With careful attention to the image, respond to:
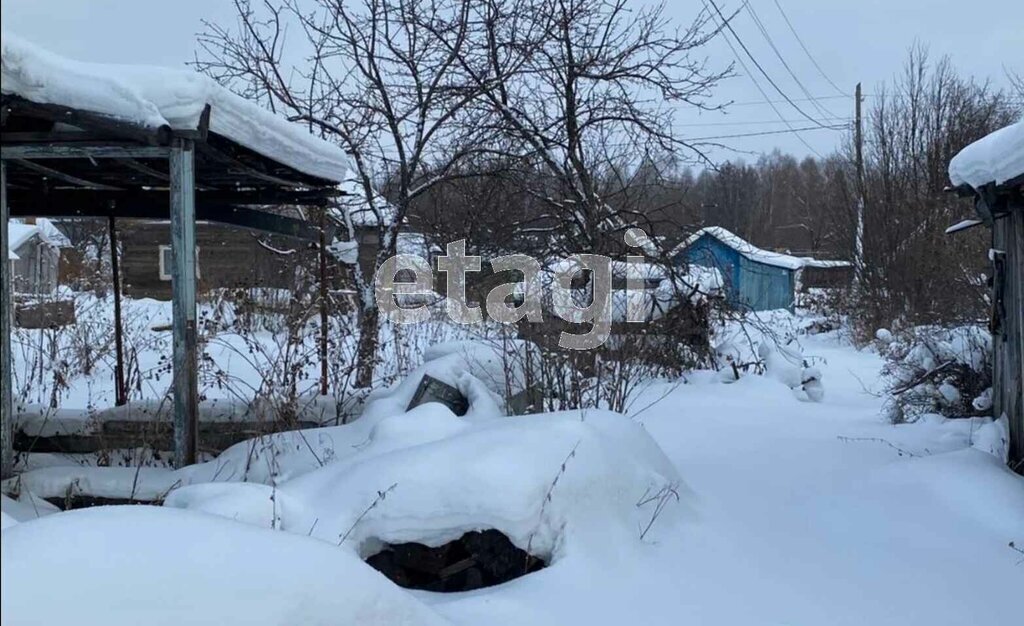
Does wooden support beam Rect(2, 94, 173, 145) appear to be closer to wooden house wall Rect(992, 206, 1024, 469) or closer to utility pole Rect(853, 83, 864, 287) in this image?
wooden house wall Rect(992, 206, 1024, 469)

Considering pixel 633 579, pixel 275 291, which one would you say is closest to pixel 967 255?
pixel 275 291

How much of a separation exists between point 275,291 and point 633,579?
32.7 ft

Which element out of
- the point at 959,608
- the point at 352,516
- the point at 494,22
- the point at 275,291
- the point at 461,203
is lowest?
the point at 959,608

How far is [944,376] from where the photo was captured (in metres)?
8.69

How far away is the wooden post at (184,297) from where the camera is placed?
4605mm

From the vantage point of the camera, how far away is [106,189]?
280 inches

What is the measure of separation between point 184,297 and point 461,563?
7.03 ft

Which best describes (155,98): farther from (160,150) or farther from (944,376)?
(944,376)

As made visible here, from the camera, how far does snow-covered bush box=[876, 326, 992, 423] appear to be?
328 inches

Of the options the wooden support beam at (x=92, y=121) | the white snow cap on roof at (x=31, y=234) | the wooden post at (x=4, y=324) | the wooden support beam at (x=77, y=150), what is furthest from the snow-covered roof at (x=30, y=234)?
the wooden post at (x=4, y=324)

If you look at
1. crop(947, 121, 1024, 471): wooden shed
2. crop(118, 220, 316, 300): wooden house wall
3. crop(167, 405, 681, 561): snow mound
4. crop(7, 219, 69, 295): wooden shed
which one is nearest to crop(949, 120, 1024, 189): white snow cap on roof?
crop(947, 121, 1024, 471): wooden shed

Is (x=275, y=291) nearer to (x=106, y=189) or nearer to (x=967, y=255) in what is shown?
(x=106, y=189)

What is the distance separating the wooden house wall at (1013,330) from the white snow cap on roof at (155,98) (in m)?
4.94

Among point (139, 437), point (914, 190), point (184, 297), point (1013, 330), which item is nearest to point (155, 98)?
point (184, 297)
